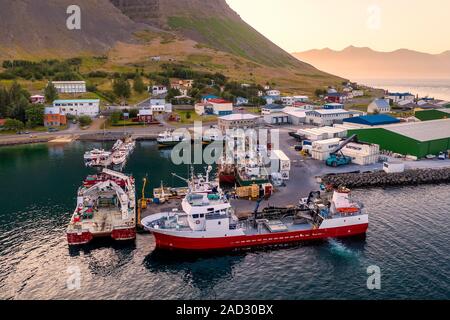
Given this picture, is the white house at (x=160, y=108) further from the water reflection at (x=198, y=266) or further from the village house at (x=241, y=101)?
the water reflection at (x=198, y=266)

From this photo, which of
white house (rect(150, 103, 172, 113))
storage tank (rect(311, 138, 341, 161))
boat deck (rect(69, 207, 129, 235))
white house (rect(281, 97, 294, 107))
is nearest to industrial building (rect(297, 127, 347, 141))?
storage tank (rect(311, 138, 341, 161))

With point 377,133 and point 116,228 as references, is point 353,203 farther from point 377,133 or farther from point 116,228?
point 377,133

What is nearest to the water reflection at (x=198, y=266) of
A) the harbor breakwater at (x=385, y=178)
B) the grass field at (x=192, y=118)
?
the harbor breakwater at (x=385, y=178)

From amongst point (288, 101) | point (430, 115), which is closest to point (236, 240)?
point (430, 115)

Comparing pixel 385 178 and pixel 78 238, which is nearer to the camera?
pixel 78 238

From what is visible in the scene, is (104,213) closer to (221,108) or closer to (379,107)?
(221,108)

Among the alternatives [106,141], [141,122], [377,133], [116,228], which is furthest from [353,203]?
[141,122]
